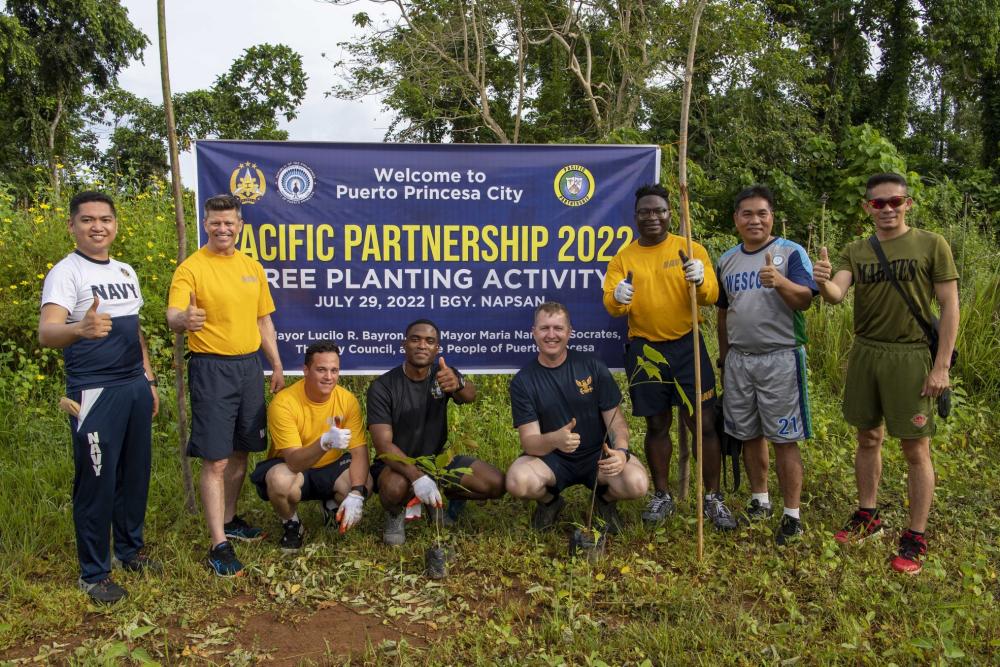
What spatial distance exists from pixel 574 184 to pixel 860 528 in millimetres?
2552

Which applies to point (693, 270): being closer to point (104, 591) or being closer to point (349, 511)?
point (349, 511)

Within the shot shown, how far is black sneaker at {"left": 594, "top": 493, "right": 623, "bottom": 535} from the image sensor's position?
13.2 feet

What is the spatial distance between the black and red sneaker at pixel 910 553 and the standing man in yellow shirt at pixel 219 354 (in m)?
3.20

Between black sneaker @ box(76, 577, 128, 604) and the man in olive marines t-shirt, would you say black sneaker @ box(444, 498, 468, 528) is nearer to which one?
black sneaker @ box(76, 577, 128, 604)

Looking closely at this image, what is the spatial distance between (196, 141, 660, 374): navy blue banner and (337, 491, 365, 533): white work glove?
1056 mm

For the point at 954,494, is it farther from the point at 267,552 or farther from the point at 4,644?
the point at 4,644

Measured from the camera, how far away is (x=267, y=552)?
3.85 metres

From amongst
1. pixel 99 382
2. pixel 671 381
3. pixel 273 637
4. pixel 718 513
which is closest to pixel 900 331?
pixel 671 381

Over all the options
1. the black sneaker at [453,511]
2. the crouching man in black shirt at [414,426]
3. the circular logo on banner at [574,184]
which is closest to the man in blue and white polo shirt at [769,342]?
the circular logo on banner at [574,184]

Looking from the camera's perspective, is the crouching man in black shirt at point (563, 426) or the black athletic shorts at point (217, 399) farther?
the crouching man in black shirt at point (563, 426)

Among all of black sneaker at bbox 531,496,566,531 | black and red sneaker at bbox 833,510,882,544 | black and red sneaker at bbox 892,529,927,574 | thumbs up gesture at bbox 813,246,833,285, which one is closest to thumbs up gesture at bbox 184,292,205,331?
black sneaker at bbox 531,496,566,531

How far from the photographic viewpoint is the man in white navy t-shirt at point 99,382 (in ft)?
10.7

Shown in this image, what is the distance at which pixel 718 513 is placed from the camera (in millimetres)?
4090

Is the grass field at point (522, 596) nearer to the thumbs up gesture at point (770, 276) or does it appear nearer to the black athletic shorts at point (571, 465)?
the black athletic shorts at point (571, 465)
